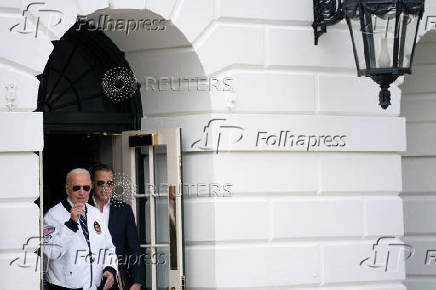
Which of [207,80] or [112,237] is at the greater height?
[207,80]

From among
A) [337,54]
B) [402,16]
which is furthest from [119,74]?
[402,16]

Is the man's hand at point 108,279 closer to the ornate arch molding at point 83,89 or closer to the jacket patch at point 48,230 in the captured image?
the jacket patch at point 48,230

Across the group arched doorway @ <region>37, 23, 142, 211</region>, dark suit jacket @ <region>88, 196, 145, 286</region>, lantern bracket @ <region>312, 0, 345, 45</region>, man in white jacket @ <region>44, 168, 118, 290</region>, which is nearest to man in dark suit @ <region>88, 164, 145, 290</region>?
dark suit jacket @ <region>88, 196, 145, 286</region>

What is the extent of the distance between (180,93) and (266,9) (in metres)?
1.09

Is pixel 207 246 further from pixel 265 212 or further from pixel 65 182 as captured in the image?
pixel 65 182

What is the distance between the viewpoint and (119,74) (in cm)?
1042

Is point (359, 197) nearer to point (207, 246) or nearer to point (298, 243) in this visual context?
point (298, 243)

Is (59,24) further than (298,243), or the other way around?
(298,243)

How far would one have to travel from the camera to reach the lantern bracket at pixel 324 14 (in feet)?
32.8

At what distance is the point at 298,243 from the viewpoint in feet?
33.3

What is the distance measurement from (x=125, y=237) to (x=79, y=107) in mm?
1268

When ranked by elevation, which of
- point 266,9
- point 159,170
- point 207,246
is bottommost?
point 207,246

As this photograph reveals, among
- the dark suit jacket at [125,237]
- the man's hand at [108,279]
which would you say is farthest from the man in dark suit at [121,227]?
the man's hand at [108,279]

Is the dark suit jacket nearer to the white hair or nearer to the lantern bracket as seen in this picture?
the white hair
